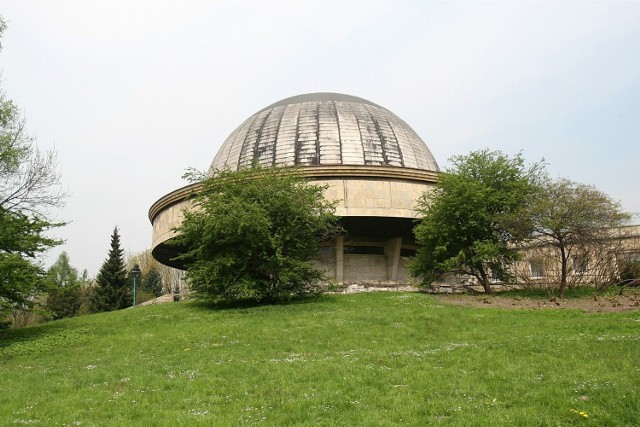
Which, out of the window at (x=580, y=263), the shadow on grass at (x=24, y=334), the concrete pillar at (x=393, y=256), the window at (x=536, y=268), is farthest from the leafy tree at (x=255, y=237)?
the window at (x=580, y=263)

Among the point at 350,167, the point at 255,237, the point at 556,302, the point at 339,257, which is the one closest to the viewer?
the point at 556,302

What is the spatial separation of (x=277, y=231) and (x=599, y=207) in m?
13.6

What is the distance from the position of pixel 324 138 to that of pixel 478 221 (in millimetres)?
14611

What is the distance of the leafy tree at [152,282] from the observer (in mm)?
63472

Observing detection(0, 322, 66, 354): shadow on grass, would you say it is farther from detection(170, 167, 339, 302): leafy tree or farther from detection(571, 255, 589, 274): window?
detection(571, 255, 589, 274): window

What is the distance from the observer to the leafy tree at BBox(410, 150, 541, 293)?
2392 cm

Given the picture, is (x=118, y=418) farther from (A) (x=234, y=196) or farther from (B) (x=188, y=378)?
(A) (x=234, y=196)

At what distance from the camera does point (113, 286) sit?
48.2m

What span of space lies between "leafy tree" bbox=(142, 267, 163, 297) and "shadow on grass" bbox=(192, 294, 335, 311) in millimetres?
41633

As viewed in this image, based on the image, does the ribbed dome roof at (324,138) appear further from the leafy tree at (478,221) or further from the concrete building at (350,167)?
the leafy tree at (478,221)

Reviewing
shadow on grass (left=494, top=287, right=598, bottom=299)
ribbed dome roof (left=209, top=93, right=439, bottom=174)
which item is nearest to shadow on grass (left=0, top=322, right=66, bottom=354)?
ribbed dome roof (left=209, top=93, right=439, bottom=174)

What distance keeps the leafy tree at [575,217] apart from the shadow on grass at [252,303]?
9.72m

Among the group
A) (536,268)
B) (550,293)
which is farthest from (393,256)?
(550,293)

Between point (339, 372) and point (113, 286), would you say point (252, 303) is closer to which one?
point (339, 372)
